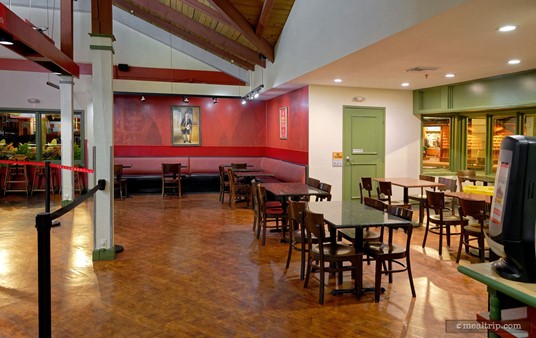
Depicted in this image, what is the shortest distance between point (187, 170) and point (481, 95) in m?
7.89

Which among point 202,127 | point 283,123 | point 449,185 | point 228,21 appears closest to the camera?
point 449,185

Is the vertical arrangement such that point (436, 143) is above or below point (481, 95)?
below

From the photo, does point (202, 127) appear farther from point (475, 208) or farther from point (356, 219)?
point (356, 219)

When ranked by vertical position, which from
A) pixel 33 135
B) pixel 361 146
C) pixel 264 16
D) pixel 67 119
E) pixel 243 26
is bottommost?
pixel 361 146

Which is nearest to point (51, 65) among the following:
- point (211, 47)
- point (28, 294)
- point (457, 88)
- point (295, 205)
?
point (28, 294)

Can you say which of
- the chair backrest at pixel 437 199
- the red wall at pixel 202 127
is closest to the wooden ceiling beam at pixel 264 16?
the chair backrest at pixel 437 199

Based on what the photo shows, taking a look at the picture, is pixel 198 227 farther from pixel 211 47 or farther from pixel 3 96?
pixel 3 96

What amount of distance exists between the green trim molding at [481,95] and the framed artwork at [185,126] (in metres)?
6.23

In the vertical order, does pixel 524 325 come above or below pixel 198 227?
above

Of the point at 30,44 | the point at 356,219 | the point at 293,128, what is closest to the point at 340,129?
the point at 293,128

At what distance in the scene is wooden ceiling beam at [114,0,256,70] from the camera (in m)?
8.64

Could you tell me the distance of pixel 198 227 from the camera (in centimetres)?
721

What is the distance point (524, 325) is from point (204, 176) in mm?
10388

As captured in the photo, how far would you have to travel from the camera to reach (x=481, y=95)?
7.53 meters
